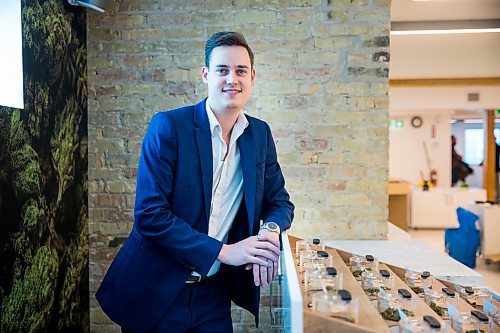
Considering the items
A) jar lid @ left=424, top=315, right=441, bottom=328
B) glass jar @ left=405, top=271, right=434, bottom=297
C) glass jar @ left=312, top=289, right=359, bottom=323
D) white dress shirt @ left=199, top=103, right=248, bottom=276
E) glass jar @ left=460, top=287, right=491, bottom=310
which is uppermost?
white dress shirt @ left=199, top=103, right=248, bottom=276

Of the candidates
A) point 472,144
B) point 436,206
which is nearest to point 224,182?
point 436,206

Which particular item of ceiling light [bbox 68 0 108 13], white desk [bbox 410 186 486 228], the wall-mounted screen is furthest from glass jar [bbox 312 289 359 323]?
white desk [bbox 410 186 486 228]

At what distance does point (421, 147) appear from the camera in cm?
1115

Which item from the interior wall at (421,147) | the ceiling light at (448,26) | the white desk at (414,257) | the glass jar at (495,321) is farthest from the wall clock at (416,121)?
the glass jar at (495,321)

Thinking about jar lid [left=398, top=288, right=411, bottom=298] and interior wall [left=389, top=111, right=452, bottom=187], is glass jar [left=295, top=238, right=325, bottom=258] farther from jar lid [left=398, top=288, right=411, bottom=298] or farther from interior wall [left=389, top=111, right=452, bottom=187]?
interior wall [left=389, top=111, right=452, bottom=187]

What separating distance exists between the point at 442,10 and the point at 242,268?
153 inches

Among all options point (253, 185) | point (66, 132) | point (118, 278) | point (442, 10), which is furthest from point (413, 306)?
point (442, 10)

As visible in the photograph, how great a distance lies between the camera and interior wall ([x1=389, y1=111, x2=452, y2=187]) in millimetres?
11016

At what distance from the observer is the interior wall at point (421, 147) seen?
11016 mm

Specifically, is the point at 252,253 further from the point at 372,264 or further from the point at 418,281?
the point at 418,281

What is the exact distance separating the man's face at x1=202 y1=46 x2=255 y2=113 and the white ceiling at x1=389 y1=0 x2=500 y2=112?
3218 millimetres

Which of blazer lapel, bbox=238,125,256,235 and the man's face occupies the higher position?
the man's face

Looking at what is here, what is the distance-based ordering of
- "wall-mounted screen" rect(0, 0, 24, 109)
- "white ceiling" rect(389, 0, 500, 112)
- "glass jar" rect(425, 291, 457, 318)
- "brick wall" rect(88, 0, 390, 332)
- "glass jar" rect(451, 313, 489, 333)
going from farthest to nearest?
1. "white ceiling" rect(389, 0, 500, 112)
2. "brick wall" rect(88, 0, 390, 332)
3. "wall-mounted screen" rect(0, 0, 24, 109)
4. "glass jar" rect(425, 291, 457, 318)
5. "glass jar" rect(451, 313, 489, 333)

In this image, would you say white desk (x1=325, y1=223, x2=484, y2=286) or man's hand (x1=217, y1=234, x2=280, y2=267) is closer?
man's hand (x1=217, y1=234, x2=280, y2=267)
